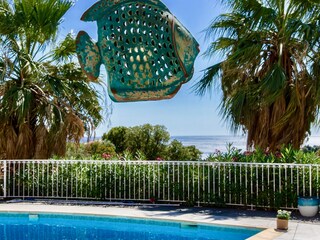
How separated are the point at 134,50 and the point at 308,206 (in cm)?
476

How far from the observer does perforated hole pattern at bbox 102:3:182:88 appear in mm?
4086

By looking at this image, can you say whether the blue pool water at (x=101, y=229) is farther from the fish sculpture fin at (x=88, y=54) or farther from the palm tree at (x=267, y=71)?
the fish sculpture fin at (x=88, y=54)

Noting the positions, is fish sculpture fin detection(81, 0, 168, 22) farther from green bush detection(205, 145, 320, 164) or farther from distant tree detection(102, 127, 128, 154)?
distant tree detection(102, 127, 128, 154)

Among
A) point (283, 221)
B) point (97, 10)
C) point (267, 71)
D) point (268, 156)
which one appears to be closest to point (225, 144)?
point (268, 156)

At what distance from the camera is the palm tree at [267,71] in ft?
29.8

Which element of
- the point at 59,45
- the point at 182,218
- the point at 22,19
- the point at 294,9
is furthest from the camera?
the point at 59,45

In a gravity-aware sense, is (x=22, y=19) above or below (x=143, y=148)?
above

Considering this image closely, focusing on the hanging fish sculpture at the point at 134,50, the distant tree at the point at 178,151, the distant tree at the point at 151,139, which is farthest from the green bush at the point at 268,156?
the distant tree at the point at 151,139

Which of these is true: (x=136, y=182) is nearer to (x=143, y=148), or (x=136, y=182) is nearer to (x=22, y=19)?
(x=22, y=19)

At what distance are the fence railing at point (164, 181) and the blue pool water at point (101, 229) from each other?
144 cm

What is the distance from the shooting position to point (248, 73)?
9.96 meters

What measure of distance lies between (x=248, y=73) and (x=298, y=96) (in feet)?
3.80

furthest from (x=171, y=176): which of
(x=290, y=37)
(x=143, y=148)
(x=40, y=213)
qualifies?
(x=143, y=148)

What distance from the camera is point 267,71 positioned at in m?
9.80
